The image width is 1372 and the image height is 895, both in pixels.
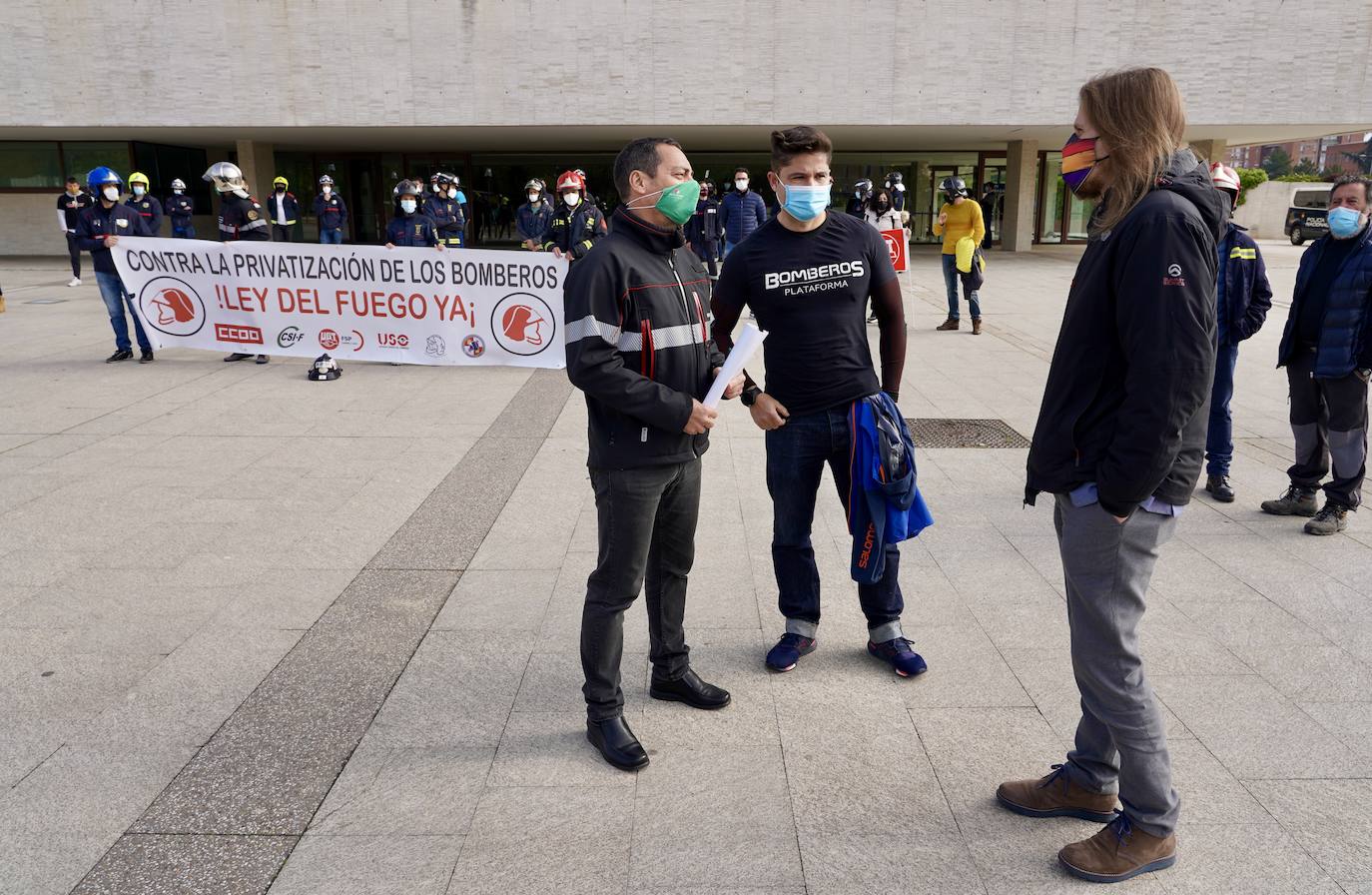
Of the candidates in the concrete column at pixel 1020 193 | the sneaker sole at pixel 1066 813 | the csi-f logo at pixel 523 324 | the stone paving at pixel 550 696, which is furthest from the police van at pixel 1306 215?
the sneaker sole at pixel 1066 813

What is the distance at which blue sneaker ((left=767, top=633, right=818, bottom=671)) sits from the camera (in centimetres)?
385

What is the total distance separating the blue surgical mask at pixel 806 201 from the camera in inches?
141

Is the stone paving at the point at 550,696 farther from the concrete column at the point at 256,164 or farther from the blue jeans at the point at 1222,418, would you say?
the concrete column at the point at 256,164

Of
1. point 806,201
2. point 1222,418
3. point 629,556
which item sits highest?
point 806,201

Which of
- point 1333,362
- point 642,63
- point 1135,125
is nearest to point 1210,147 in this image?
point 642,63

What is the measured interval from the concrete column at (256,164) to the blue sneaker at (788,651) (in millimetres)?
25831

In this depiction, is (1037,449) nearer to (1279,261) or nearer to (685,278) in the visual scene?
(685,278)

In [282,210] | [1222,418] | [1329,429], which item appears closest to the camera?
[1329,429]

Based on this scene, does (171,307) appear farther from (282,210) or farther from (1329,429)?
(1329,429)

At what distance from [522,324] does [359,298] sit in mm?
1694

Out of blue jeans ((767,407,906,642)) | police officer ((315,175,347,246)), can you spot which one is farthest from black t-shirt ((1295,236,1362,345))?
police officer ((315,175,347,246))

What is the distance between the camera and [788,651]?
3.89 m

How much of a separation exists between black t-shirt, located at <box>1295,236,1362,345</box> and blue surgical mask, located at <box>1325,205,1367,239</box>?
0.24 ft

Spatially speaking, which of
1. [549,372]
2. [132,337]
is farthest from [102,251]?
[549,372]
